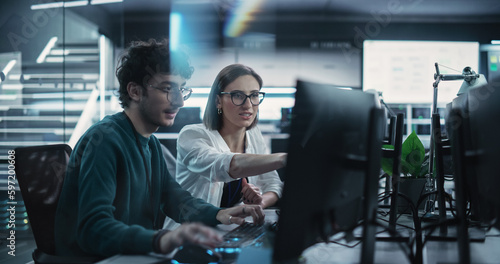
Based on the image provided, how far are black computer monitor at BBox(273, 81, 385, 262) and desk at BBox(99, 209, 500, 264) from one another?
0.15 m

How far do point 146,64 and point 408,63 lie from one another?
14.5 ft

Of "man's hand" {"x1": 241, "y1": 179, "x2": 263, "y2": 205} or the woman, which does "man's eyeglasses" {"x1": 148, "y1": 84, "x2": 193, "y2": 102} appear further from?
"man's hand" {"x1": 241, "y1": 179, "x2": 263, "y2": 205}

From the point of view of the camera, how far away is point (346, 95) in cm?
79

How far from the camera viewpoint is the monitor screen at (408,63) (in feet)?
16.0

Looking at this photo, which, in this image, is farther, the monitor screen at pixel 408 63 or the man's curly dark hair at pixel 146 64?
the monitor screen at pixel 408 63

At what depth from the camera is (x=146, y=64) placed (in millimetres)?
1223

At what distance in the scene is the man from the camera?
0.87m

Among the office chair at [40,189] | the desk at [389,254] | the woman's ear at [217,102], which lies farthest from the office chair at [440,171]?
the office chair at [40,189]

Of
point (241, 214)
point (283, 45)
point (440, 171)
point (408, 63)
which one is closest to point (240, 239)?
point (241, 214)

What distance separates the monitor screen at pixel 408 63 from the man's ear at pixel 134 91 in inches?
164

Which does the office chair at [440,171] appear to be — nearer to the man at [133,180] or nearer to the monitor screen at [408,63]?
the man at [133,180]

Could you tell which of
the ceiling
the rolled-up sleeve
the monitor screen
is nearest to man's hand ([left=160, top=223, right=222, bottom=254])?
the rolled-up sleeve

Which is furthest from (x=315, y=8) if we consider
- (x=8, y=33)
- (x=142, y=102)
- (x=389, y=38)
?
(x=142, y=102)

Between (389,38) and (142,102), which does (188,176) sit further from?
(389,38)
